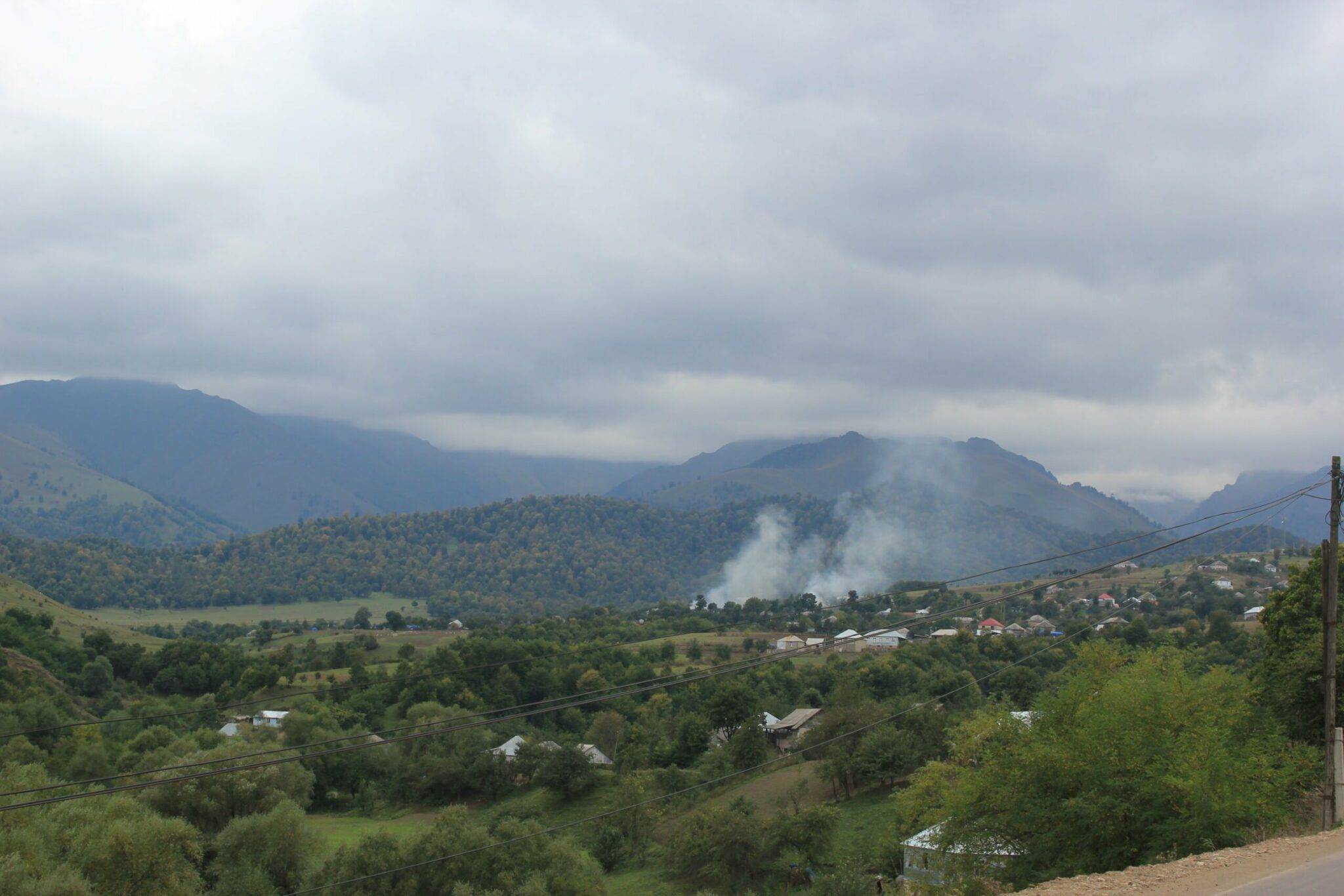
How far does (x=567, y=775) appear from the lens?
5384cm

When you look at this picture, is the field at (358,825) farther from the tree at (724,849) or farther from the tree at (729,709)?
the tree at (729,709)

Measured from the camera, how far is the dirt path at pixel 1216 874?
43.8 ft

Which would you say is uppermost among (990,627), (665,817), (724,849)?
(724,849)

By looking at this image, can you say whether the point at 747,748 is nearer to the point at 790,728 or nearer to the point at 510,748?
the point at 790,728

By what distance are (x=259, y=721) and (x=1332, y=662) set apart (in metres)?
66.7

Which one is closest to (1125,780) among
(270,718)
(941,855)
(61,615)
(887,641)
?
(941,855)

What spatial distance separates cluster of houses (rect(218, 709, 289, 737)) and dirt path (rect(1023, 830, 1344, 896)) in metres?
56.6

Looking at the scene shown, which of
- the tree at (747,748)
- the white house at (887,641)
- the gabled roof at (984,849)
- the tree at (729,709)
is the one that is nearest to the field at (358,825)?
the tree at (747,748)

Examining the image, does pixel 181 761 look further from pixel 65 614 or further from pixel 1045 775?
pixel 65 614

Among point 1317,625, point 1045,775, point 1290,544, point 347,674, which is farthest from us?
point 1290,544

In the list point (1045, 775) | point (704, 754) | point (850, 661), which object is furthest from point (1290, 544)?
point (1045, 775)

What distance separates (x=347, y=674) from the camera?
279 ft

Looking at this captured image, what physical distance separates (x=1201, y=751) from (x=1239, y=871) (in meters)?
5.28

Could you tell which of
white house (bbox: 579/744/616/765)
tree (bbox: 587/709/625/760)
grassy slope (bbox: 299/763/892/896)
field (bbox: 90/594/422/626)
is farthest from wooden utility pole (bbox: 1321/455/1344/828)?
field (bbox: 90/594/422/626)
